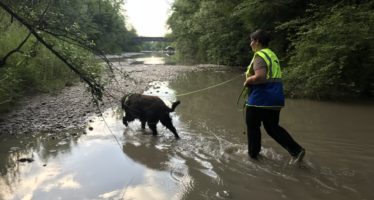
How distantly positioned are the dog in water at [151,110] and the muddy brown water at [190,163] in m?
0.31

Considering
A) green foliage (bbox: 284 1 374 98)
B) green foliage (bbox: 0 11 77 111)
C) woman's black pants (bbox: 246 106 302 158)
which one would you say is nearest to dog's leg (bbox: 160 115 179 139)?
woman's black pants (bbox: 246 106 302 158)

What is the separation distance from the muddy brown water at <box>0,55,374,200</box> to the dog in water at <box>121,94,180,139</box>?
31 cm

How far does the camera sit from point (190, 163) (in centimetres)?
629

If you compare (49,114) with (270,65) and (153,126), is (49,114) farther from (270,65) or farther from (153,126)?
(270,65)

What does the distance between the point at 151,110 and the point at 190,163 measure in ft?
6.93

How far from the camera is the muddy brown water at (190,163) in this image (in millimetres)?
5102

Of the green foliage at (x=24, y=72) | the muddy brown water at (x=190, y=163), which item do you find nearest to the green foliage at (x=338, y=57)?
the muddy brown water at (x=190, y=163)

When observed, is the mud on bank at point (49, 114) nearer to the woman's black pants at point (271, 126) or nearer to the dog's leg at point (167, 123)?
the dog's leg at point (167, 123)

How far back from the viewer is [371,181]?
5.31 meters

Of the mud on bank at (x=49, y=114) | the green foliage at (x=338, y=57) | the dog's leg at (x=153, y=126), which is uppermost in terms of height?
the green foliage at (x=338, y=57)

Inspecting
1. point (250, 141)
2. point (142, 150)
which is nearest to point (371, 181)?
A: point (250, 141)

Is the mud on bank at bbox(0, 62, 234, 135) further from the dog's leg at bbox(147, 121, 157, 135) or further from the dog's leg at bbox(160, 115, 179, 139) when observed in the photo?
the dog's leg at bbox(160, 115, 179, 139)

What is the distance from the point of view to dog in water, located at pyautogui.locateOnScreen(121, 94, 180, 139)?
7984 mm

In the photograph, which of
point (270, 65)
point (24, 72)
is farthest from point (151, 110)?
Result: point (24, 72)
